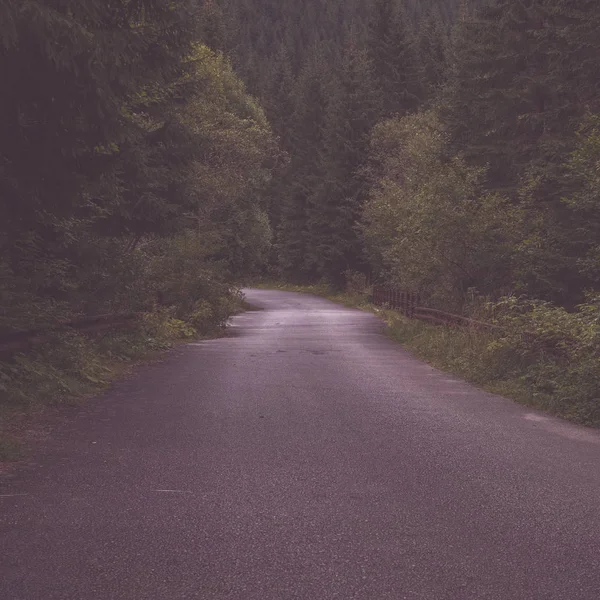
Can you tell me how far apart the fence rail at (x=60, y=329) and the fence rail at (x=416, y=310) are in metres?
7.88

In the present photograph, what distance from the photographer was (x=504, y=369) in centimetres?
1242

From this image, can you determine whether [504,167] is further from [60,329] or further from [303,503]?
[303,503]

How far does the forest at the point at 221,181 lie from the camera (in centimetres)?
716

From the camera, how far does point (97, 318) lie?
45.5 ft

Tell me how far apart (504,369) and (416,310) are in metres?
10.9

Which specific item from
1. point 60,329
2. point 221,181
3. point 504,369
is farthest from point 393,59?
point 60,329

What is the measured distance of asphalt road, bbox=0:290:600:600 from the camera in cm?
388

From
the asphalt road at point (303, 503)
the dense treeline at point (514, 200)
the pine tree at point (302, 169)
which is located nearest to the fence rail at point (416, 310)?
the dense treeline at point (514, 200)

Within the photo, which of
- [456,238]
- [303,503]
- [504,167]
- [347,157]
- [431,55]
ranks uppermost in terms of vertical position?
[431,55]

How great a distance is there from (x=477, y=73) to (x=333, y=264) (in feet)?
94.5

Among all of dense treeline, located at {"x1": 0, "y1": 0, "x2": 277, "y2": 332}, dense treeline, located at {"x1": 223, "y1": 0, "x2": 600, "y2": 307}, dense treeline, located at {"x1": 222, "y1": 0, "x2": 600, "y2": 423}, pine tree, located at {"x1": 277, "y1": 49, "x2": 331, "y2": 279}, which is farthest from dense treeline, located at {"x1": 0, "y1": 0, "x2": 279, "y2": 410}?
pine tree, located at {"x1": 277, "y1": 49, "x2": 331, "y2": 279}

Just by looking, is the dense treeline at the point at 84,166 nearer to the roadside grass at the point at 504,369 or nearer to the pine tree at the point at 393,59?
the roadside grass at the point at 504,369

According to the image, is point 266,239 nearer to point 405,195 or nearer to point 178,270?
point 405,195

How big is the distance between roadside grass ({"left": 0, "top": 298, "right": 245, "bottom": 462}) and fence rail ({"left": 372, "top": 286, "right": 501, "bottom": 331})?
7357 millimetres
